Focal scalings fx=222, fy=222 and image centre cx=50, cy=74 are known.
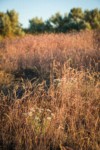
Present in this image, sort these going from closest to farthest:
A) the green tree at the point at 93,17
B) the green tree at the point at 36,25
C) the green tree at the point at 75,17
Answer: the green tree at the point at 75,17, the green tree at the point at 93,17, the green tree at the point at 36,25

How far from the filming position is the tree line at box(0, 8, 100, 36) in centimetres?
2148

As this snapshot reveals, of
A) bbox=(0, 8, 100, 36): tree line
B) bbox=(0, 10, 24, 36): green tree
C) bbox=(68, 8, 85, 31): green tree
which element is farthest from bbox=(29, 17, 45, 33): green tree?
bbox=(0, 10, 24, 36): green tree

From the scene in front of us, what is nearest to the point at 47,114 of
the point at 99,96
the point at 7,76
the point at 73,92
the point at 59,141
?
the point at 59,141

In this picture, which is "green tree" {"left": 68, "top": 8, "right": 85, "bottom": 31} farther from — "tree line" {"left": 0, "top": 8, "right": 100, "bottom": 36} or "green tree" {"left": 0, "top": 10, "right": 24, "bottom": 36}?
"green tree" {"left": 0, "top": 10, "right": 24, "bottom": 36}

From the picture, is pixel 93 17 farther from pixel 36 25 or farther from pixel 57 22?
pixel 36 25

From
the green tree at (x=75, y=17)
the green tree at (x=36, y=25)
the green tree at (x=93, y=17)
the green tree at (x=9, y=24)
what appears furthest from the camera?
the green tree at (x=36, y=25)

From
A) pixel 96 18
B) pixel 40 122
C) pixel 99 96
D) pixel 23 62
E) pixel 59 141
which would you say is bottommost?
pixel 59 141

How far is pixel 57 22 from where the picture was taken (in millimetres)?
27125

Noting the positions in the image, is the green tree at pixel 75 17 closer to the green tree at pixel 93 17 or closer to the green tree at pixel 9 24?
the green tree at pixel 93 17

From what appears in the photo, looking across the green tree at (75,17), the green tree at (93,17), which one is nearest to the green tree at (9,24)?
the green tree at (75,17)

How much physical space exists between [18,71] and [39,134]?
3.74 metres

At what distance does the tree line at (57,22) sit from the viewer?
2148 centimetres

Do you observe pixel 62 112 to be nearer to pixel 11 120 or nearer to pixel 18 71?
pixel 11 120

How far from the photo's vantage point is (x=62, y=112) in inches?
119
